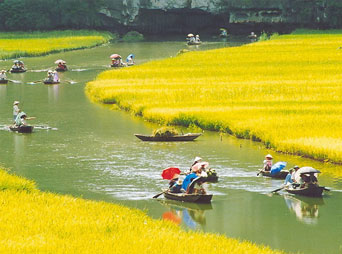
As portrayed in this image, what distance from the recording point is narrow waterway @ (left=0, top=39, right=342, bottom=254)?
1825cm

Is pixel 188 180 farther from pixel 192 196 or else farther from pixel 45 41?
pixel 45 41

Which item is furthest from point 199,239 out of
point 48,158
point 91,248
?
point 48,158

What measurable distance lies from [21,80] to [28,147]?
74.6ft

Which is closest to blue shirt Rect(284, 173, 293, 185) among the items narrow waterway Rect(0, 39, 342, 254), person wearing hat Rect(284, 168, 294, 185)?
person wearing hat Rect(284, 168, 294, 185)

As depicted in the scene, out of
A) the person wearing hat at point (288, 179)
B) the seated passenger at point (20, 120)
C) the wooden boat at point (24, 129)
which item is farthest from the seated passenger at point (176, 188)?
the seated passenger at point (20, 120)

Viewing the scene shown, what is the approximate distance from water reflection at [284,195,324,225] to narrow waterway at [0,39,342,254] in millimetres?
23

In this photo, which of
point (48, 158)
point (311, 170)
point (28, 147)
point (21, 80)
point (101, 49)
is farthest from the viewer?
point (101, 49)

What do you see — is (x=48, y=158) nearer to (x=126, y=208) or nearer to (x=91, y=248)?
(x=126, y=208)

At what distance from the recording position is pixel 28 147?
27812 mm

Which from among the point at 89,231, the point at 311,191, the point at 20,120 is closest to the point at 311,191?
the point at 311,191

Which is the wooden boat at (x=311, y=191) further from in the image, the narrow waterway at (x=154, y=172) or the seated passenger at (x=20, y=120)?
the seated passenger at (x=20, y=120)

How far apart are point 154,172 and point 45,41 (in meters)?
58.1

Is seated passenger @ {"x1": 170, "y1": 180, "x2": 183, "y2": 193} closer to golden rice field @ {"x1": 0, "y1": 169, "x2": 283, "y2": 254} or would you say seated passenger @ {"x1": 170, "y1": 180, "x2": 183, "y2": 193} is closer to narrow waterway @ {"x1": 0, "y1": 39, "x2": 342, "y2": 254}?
narrow waterway @ {"x1": 0, "y1": 39, "x2": 342, "y2": 254}

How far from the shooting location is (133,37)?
95562 millimetres
